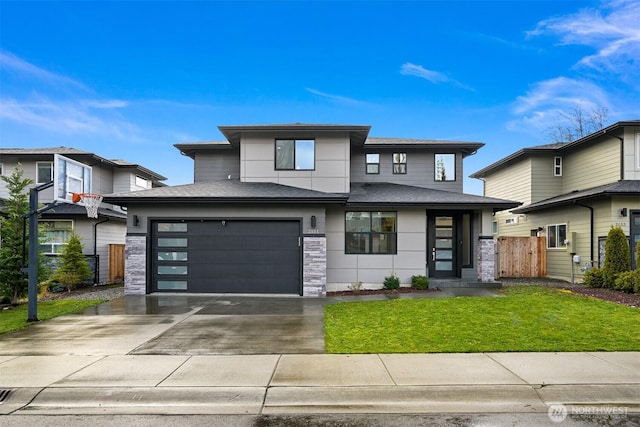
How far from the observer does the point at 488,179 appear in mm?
24250

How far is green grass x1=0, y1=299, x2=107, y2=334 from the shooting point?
8.34m

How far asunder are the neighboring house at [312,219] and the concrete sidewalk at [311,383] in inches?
246

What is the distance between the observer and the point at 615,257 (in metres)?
12.8

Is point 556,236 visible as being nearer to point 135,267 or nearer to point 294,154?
point 294,154

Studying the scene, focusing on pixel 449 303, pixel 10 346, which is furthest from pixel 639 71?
pixel 10 346

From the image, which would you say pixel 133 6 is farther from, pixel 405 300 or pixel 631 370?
pixel 631 370

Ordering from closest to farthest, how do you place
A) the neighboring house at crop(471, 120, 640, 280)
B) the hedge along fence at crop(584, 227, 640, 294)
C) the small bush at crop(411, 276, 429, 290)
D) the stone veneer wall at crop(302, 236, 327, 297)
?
the stone veneer wall at crop(302, 236, 327, 297), the hedge along fence at crop(584, 227, 640, 294), the small bush at crop(411, 276, 429, 290), the neighboring house at crop(471, 120, 640, 280)

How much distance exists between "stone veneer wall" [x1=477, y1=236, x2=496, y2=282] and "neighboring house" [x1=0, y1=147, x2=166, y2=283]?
46.2 ft

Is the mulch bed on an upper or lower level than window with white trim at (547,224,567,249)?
lower

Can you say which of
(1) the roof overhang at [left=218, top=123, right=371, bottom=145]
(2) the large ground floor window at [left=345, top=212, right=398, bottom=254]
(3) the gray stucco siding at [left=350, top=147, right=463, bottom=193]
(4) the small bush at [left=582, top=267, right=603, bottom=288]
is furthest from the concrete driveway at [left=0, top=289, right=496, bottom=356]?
(4) the small bush at [left=582, top=267, right=603, bottom=288]

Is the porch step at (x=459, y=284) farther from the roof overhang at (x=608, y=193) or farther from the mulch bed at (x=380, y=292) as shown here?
the roof overhang at (x=608, y=193)

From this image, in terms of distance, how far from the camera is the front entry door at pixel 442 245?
1453 centimetres

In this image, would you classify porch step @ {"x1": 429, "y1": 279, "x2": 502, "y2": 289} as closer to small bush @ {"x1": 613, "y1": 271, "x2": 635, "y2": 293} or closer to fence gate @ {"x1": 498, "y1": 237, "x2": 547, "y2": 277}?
small bush @ {"x1": 613, "y1": 271, "x2": 635, "y2": 293}

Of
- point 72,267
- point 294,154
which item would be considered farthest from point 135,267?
point 294,154
